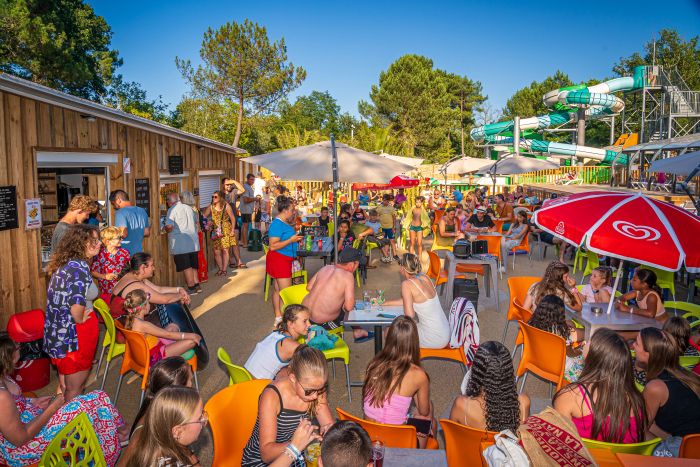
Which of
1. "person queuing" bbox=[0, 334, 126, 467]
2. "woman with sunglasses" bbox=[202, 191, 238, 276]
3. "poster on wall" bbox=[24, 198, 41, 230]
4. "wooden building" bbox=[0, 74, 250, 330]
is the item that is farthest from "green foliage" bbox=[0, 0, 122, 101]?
"person queuing" bbox=[0, 334, 126, 467]

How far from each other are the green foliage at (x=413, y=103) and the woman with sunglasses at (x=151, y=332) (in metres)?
37.6

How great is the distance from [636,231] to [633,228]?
0.05 meters

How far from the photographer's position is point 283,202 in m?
5.76

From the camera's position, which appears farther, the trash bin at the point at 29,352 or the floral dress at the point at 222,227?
the floral dress at the point at 222,227

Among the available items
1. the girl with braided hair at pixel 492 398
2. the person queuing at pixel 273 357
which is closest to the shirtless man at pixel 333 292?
the person queuing at pixel 273 357

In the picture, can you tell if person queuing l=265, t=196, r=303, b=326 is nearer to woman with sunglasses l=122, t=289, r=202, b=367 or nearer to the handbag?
woman with sunglasses l=122, t=289, r=202, b=367

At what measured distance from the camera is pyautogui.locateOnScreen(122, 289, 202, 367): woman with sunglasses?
12.2ft

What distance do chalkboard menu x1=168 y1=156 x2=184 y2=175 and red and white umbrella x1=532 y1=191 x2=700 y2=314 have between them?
6.59 m

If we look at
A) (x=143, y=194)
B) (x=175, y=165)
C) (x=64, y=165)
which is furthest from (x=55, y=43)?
(x=64, y=165)

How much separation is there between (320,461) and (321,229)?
6.79 m

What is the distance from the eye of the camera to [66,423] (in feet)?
7.95

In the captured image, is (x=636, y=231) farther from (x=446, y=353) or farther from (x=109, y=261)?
(x=109, y=261)

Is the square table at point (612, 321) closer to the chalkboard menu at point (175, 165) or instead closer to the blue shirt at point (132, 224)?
the blue shirt at point (132, 224)

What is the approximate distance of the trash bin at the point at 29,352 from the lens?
404cm
